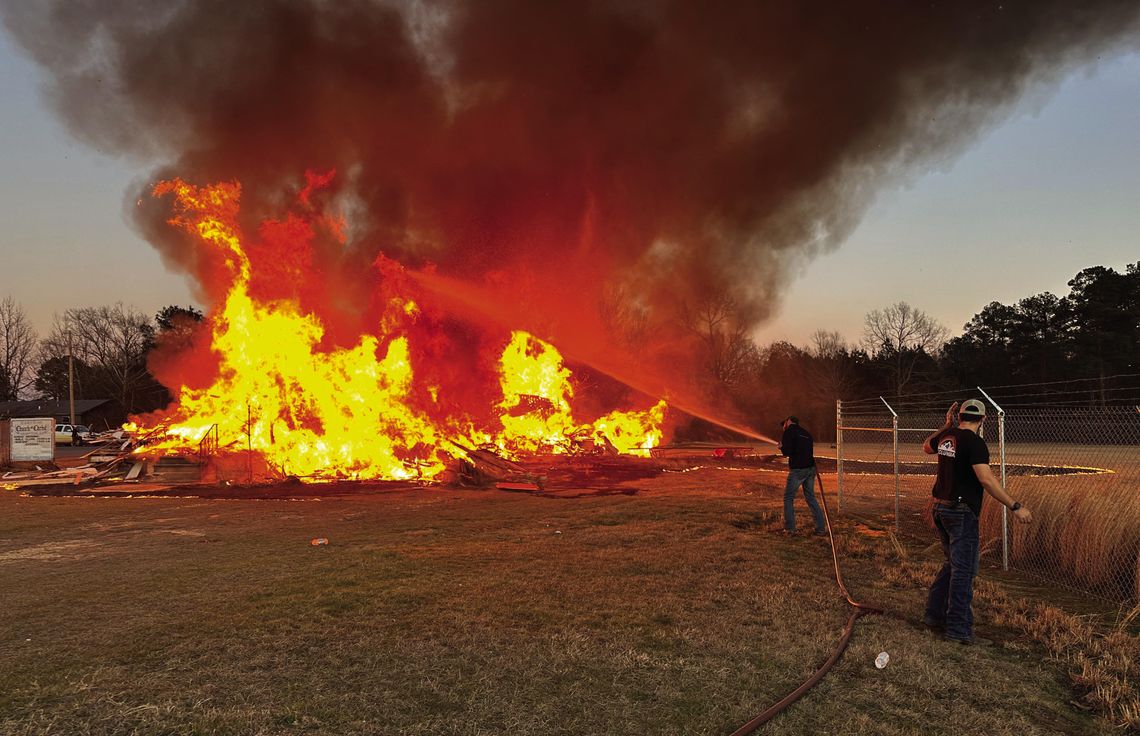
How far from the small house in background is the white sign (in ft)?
124

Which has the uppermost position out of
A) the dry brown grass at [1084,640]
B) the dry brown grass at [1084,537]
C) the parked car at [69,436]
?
the dry brown grass at [1084,537]

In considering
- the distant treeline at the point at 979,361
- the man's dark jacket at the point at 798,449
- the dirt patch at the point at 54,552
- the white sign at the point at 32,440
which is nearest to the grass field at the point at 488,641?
the dirt patch at the point at 54,552

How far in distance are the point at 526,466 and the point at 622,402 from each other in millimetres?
13887

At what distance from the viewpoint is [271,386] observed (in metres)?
19.1

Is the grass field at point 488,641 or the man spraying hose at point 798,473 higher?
the man spraying hose at point 798,473

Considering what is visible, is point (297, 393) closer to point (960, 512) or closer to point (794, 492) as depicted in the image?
point (794, 492)

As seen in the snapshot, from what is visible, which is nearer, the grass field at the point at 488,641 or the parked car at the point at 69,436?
the grass field at the point at 488,641

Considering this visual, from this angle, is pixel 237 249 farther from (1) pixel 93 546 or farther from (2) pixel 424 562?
→ (2) pixel 424 562

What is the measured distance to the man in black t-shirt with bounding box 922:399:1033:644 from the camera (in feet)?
16.9

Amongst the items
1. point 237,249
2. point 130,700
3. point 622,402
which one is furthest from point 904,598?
point 622,402

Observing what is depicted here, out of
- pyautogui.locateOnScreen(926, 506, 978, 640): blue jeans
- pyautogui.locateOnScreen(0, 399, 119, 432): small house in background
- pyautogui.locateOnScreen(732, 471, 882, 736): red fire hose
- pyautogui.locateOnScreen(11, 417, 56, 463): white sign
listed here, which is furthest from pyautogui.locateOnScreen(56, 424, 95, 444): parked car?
pyautogui.locateOnScreen(926, 506, 978, 640): blue jeans

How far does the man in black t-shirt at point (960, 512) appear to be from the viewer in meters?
5.15

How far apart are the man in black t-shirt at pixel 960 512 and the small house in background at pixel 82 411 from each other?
63.7 meters

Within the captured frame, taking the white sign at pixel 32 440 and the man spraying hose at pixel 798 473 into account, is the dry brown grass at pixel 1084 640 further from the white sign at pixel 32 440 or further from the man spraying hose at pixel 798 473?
the white sign at pixel 32 440
